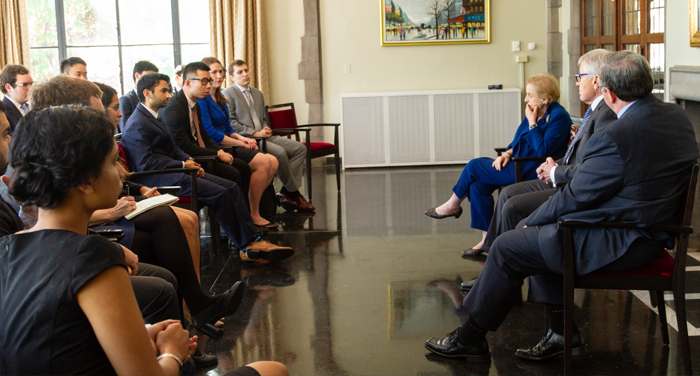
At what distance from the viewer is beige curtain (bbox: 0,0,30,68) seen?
7.13 meters

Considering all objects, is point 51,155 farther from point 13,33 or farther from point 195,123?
point 13,33

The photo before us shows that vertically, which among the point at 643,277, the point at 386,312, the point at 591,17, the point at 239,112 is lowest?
the point at 386,312

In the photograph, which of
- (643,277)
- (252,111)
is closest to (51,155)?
(643,277)

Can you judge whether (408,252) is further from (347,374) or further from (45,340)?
(45,340)

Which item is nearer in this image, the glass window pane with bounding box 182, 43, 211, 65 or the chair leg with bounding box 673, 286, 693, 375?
the chair leg with bounding box 673, 286, 693, 375

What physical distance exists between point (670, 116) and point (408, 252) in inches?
81.3

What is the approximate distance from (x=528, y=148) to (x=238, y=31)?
4.62 meters

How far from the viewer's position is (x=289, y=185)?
5418 mm

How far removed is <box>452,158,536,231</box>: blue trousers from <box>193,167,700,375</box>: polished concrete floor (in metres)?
0.27

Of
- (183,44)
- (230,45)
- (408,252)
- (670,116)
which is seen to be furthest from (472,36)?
(670,116)

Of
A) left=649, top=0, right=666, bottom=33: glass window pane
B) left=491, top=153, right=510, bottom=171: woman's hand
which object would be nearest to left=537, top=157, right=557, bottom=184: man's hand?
left=491, top=153, right=510, bottom=171: woman's hand

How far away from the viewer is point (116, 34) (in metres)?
7.68

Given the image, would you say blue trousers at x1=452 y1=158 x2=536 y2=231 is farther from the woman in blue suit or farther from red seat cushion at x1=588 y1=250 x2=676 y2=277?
red seat cushion at x1=588 y1=250 x2=676 y2=277

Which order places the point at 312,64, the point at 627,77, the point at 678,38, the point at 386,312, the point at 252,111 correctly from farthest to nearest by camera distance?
the point at 312,64, the point at 252,111, the point at 678,38, the point at 386,312, the point at 627,77
